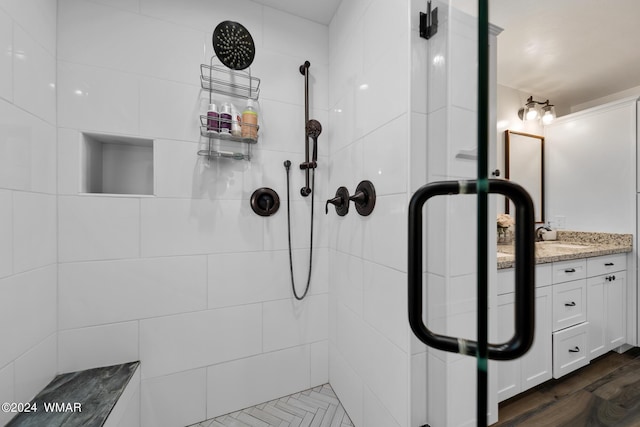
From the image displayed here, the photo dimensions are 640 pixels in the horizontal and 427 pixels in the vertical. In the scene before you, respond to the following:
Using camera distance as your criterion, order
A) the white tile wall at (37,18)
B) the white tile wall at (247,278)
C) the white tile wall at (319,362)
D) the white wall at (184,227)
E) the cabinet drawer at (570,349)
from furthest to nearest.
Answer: the white tile wall at (319,362), the white tile wall at (247,278), the white wall at (184,227), the cabinet drawer at (570,349), the white tile wall at (37,18)

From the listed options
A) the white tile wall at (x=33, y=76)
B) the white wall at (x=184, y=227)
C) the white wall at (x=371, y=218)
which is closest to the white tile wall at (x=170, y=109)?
the white wall at (x=184, y=227)

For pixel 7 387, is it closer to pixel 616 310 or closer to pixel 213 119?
pixel 213 119

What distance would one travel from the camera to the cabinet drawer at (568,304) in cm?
105

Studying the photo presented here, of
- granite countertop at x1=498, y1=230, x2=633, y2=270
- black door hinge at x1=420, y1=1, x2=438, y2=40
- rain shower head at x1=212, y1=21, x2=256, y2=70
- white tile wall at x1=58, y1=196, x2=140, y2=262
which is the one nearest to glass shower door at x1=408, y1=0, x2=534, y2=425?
black door hinge at x1=420, y1=1, x2=438, y2=40

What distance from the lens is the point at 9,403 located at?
0.82 metres

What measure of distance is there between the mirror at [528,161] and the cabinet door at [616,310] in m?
0.30

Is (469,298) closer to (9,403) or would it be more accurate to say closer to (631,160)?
(631,160)

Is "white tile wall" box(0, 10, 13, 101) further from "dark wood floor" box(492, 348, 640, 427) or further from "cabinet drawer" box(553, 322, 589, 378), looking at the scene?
"cabinet drawer" box(553, 322, 589, 378)

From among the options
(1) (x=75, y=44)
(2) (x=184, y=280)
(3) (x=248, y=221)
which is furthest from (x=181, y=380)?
(1) (x=75, y=44)

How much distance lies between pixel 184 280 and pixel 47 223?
0.57 m

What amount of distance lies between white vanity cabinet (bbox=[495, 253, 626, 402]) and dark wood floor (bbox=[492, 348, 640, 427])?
0.05 m

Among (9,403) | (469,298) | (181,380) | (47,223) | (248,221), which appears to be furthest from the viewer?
(248,221)

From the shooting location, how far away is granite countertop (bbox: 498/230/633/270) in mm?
786

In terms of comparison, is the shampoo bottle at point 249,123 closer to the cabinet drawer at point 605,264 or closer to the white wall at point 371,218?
the white wall at point 371,218
